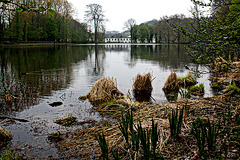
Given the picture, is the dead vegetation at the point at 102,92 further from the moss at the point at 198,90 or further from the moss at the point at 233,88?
the moss at the point at 233,88

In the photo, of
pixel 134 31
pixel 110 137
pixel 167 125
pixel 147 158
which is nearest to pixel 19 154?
pixel 110 137

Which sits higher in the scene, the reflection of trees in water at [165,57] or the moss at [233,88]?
the reflection of trees in water at [165,57]

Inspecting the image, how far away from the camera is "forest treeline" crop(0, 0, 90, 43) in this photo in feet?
178

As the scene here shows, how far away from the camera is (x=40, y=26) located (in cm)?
7156

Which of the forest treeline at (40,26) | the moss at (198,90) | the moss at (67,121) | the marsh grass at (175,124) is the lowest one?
the moss at (67,121)

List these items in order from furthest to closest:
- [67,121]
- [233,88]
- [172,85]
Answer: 1. [172,85]
2. [233,88]
3. [67,121]

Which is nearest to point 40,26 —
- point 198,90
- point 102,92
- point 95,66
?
point 95,66

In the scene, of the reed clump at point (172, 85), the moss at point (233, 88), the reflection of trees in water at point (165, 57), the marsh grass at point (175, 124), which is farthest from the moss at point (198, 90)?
the reflection of trees in water at point (165, 57)

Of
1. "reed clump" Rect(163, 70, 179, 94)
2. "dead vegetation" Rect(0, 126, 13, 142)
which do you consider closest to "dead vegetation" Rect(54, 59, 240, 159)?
"dead vegetation" Rect(0, 126, 13, 142)

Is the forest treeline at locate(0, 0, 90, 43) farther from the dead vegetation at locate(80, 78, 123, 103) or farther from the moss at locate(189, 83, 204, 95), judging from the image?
the moss at locate(189, 83, 204, 95)

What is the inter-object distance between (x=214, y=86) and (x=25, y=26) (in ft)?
185

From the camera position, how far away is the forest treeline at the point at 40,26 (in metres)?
54.3

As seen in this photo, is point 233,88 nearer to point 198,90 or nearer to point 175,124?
point 198,90

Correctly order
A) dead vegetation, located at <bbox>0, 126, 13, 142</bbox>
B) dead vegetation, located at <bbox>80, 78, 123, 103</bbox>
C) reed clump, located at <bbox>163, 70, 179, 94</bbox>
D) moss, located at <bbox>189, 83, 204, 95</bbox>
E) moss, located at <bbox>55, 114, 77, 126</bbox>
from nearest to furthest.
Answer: dead vegetation, located at <bbox>0, 126, 13, 142</bbox> → moss, located at <bbox>55, 114, 77, 126</bbox> → dead vegetation, located at <bbox>80, 78, 123, 103</bbox> → moss, located at <bbox>189, 83, 204, 95</bbox> → reed clump, located at <bbox>163, 70, 179, 94</bbox>
